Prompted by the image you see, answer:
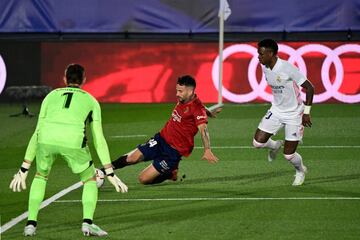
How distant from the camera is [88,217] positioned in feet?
33.8

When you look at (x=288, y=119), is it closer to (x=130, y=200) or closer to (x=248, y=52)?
(x=130, y=200)

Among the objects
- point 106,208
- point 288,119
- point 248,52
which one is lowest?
point 106,208

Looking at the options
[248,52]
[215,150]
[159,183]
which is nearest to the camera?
[159,183]

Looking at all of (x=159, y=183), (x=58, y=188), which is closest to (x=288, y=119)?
(x=159, y=183)

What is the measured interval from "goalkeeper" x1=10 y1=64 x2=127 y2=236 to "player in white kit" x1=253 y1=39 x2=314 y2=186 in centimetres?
422

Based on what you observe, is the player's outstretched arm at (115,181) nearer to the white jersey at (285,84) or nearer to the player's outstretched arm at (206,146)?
the player's outstretched arm at (206,146)

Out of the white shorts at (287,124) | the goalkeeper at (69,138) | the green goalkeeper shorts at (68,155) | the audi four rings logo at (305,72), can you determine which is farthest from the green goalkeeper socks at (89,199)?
the audi four rings logo at (305,72)

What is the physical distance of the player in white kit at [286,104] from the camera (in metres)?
14.0

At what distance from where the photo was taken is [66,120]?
10305 millimetres

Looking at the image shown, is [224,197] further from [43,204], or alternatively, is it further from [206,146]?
[43,204]

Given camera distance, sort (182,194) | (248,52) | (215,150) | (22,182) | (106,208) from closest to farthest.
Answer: (22,182)
(106,208)
(182,194)
(215,150)
(248,52)

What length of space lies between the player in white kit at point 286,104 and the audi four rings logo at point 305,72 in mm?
12537

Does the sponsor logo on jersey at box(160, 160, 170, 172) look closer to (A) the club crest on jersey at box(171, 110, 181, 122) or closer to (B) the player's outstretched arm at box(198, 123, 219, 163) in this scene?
(A) the club crest on jersey at box(171, 110, 181, 122)

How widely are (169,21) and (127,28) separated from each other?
1.22 m
